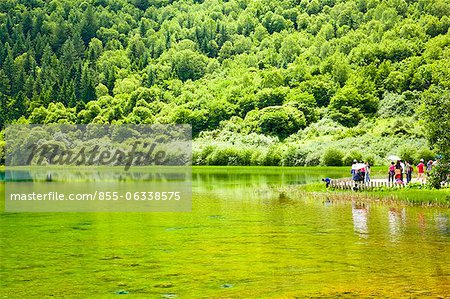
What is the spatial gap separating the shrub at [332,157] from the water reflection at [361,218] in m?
56.8

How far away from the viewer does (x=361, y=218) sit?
3547 centimetres

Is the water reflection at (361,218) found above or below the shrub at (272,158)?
below

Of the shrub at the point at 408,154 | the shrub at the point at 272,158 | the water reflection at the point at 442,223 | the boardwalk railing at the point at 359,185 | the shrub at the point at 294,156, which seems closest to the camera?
the water reflection at the point at 442,223

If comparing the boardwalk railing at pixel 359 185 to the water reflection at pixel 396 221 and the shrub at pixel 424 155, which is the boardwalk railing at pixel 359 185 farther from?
the shrub at pixel 424 155

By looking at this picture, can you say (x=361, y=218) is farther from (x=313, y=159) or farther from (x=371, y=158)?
(x=313, y=159)

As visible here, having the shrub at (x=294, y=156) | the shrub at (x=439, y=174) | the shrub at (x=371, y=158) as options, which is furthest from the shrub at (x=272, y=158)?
the shrub at (x=439, y=174)

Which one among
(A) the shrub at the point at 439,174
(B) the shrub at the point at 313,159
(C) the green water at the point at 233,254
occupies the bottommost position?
(C) the green water at the point at 233,254

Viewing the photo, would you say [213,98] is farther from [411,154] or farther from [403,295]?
[403,295]

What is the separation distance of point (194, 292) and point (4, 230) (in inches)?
680

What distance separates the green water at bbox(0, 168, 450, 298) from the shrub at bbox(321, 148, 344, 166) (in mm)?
59130

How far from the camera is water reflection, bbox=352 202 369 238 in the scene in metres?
30.6

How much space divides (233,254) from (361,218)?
11.8m

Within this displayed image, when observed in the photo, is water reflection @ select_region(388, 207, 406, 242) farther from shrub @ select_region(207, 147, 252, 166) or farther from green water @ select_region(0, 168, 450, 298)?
shrub @ select_region(207, 147, 252, 166)

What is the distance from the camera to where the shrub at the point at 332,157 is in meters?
100
